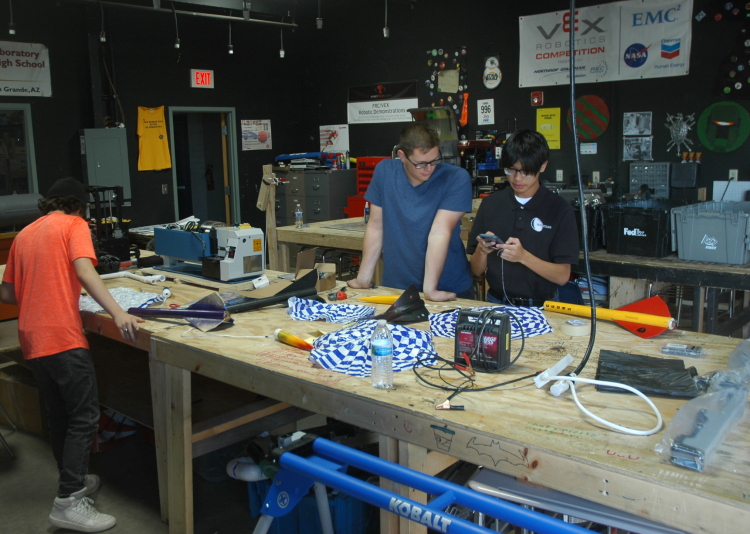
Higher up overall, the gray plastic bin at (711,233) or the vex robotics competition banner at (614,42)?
the vex robotics competition banner at (614,42)

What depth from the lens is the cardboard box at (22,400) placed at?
3.55 metres

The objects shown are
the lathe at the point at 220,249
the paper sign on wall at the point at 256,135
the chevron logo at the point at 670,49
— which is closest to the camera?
the lathe at the point at 220,249

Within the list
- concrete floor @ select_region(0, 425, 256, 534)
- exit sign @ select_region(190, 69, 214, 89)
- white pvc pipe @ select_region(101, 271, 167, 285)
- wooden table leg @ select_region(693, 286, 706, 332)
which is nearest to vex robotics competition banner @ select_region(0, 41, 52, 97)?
exit sign @ select_region(190, 69, 214, 89)

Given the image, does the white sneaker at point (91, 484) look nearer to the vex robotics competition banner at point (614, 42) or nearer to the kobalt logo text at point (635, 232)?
the kobalt logo text at point (635, 232)

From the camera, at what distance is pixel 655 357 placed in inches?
75.7

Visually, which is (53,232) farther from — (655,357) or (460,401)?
(655,357)

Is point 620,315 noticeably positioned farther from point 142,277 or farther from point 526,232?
point 142,277

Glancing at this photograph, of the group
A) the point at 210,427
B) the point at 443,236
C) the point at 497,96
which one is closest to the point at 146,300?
the point at 210,427

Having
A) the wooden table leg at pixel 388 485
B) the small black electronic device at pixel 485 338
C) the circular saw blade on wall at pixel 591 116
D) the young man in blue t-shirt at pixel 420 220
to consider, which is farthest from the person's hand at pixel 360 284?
the circular saw blade on wall at pixel 591 116

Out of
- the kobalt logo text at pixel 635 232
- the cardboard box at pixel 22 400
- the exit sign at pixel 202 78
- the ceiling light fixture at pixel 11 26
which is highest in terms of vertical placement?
the ceiling light fixture at pixel 11 26

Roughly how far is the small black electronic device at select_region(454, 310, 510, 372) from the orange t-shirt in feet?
5.04

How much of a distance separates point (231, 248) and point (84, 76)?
5245mm

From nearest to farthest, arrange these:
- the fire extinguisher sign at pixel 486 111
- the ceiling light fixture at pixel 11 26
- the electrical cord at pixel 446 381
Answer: the electrical cord at pixel 446 381, the ceiling light fixture at pixel 11 26, the fire extinguisher sign at pixel 486 111

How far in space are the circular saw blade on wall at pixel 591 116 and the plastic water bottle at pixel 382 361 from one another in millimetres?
4943
